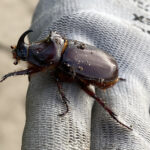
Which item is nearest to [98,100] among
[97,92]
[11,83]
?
[97,92]

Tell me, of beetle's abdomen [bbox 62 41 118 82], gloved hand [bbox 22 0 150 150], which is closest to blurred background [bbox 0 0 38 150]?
gloved hand [bbox 22 0 150 150]

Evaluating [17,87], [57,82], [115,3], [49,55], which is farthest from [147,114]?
[17,87]

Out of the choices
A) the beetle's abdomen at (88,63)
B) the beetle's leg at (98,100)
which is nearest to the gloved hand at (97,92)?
the beetle's leg at (98,100)

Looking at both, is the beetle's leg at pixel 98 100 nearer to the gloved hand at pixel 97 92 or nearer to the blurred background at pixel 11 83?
the gloved hand at pixel 97 92

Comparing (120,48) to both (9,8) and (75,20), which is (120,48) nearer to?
(75,20)

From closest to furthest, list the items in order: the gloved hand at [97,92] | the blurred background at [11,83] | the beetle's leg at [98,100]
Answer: the gloved hand at [97,92] < the beetle's leg at [98,100] < the blurred background at [11,83]

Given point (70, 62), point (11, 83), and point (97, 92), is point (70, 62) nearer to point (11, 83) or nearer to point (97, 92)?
point (97, 92)
